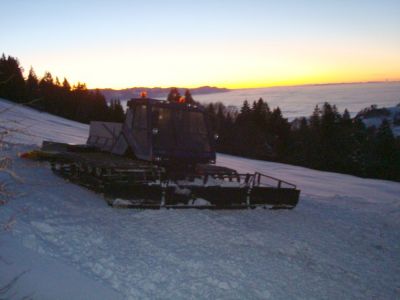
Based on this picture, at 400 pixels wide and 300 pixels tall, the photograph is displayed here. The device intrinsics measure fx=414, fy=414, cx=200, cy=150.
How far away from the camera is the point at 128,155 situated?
37.0 feet

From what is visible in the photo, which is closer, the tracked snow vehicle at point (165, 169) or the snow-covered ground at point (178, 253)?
the snow-covered ground at point (178, 253)

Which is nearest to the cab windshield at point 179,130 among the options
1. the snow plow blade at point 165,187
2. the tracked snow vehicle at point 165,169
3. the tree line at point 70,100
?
the tracked snow vehicle at point 165,169

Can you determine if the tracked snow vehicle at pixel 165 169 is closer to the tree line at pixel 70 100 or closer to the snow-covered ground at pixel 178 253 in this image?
the snow-covered ground at pixel 178 253

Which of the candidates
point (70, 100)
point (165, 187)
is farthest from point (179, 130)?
point (70, 100)

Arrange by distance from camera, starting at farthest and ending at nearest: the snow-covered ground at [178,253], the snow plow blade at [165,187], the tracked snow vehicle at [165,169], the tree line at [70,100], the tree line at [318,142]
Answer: the tree line at [70,100]
the tree line at [318,142]
the tracked snow vehicle at [165,169]
the snow plow blade at [165,187]
the snow-covered ground at [178,253]

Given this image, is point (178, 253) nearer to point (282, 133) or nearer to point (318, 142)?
point (318, 142)

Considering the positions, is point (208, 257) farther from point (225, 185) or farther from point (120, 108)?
point (120, 108)

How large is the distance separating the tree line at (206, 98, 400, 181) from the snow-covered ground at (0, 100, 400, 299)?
119 feet

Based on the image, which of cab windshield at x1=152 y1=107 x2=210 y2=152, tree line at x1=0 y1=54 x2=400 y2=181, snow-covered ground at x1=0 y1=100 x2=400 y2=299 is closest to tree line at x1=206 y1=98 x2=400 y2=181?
tree line at x1=0 y1=54 x2=400 y2=181

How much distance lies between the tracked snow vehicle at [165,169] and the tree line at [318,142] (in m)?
34.0

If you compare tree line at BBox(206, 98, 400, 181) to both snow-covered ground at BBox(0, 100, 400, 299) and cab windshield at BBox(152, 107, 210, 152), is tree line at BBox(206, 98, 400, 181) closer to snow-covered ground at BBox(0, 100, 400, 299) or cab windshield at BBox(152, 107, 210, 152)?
cab windshield at BBox(152, 107, 210, 152)

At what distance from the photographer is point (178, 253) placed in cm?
693

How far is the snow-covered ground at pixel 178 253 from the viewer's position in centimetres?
575

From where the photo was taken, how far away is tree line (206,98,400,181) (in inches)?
1983
